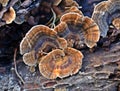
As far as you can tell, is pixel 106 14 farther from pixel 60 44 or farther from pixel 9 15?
pixel 9 15

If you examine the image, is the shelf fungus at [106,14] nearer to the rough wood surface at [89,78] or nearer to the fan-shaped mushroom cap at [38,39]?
the rough wood surface at [89,78]

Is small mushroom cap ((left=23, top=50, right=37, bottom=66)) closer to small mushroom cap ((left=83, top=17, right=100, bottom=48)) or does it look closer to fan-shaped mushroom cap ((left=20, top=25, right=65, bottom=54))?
fan-shaped mushroom cap ((left=20, top=25, right=65, bottom=54))

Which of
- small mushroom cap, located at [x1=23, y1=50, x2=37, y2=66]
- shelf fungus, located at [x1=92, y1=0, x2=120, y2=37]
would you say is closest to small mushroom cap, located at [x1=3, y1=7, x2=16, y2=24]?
small mushroom cap, located at [x1=23, y1=50, x2=37, y2=66]

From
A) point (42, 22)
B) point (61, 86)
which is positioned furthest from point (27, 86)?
point (42, 22)

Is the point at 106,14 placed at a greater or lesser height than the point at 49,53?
greater

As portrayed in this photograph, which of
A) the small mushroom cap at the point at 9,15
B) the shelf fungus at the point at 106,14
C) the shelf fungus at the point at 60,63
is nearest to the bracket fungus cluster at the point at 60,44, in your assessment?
the shelf fungus at the point at 60,63

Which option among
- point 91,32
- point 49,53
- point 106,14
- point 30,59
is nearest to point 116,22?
point 106,14

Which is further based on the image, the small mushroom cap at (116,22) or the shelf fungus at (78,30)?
the small mushroom cap at (116,22)
